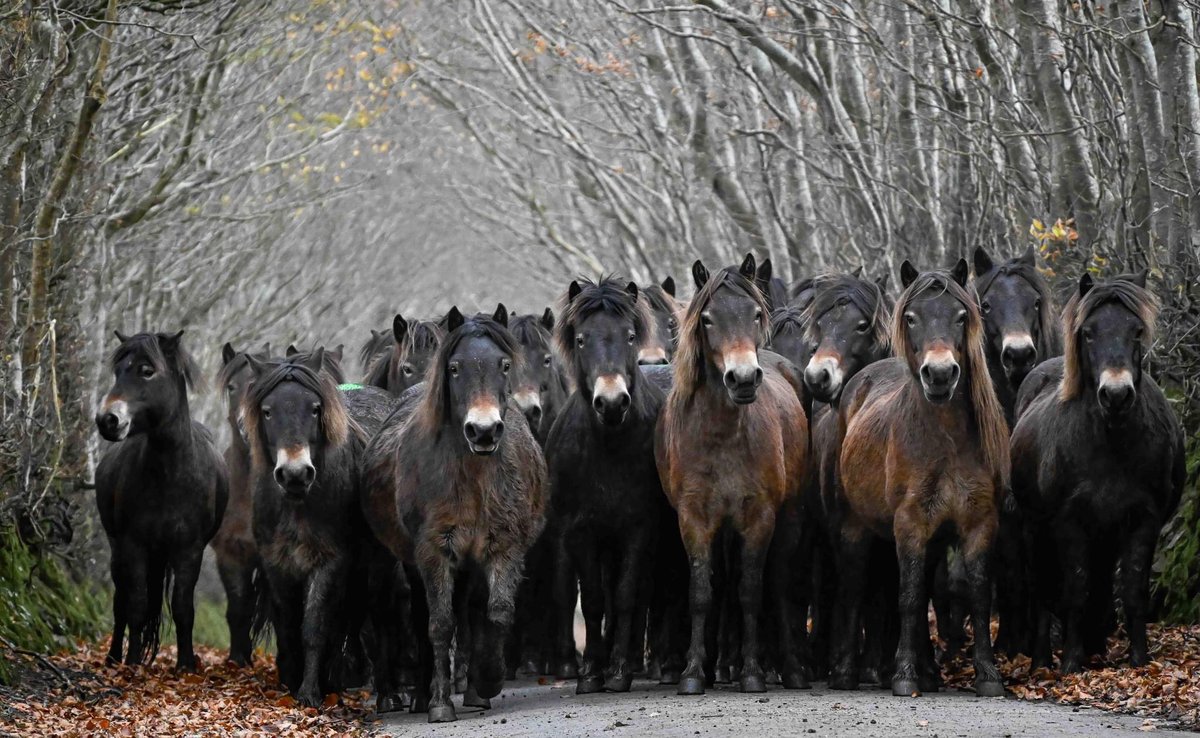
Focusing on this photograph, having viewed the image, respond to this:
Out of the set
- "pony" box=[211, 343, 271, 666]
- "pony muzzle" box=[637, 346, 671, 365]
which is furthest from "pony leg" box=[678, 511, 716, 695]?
"pony" box=[211, 343, 271, 666]

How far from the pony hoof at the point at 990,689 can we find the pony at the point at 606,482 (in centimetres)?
231

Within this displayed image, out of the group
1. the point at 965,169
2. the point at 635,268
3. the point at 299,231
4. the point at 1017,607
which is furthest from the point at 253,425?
the point at 299,231

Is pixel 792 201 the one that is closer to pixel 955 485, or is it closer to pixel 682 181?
pixel 682 181

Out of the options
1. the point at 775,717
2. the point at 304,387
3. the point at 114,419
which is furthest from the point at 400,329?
the point at 775,717

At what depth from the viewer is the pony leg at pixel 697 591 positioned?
11.1 meters

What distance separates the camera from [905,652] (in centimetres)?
1070

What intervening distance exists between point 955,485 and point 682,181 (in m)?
17.1

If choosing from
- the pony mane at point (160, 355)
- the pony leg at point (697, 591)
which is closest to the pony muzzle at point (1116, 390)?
the pony leg at point (697, 591)

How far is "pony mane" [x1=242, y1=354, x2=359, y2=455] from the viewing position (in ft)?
39.2

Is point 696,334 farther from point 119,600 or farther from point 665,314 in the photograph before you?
point 119,600

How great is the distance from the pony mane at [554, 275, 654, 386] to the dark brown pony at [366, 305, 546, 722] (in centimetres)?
68

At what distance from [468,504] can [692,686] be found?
1765mm

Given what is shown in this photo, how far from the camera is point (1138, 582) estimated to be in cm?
1098

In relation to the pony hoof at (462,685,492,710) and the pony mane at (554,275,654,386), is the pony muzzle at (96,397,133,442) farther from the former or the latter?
the pony hoof at (462,685,492,710)
